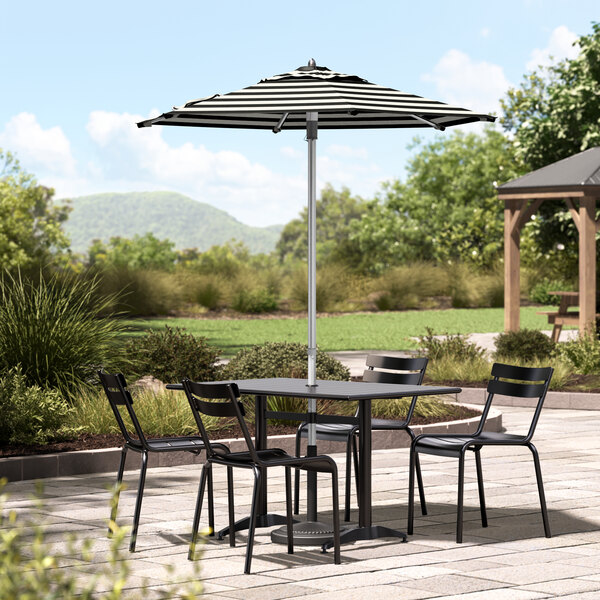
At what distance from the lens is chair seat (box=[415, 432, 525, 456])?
22.1ft

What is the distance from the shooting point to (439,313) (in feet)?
106

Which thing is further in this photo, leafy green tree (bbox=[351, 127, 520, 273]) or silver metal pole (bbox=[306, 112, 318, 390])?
leafy green tree (bbox=[351, 127, 520, 273])

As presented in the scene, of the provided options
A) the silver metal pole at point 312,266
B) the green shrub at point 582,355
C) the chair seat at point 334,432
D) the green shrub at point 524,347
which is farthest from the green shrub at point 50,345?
the green shrub at point 582,355

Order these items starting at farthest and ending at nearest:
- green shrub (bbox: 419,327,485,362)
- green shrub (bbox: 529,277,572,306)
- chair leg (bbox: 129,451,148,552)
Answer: green shrub (bbox: 529,277,572,306) < green shrub (bbox: 419,327,485,362) < chair leg (bbox: 129,451,148,552)

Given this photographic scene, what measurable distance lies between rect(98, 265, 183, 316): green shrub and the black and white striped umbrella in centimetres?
2289

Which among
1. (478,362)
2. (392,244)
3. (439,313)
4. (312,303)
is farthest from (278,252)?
(312,303)

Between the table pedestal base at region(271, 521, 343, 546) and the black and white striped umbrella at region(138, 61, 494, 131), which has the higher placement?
the black and white striped umbrella at region(138, 61, 494, 131)

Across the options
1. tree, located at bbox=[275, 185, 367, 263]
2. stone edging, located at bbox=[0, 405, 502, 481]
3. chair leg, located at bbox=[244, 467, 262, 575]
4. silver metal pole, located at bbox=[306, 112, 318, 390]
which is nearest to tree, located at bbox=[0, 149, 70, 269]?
stone edging, located at bbox=[0, 405, 502, 481]

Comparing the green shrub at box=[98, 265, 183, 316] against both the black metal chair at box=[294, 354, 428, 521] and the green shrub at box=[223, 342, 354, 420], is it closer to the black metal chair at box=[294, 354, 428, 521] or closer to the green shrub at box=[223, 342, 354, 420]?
the green shrub at box=[223, 342, 354, 420]

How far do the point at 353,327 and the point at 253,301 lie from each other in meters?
6.30

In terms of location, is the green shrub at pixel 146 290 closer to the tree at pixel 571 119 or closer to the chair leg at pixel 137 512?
the tree at pixel 571 119

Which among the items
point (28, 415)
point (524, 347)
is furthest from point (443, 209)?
point (28, 415)

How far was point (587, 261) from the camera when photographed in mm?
16797

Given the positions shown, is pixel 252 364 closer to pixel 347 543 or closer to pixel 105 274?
pixel 347 543
